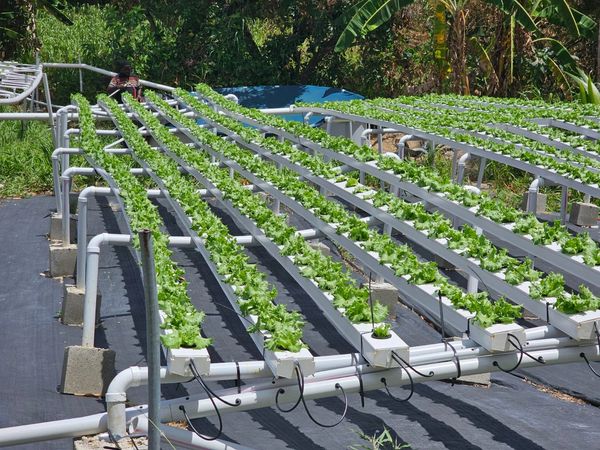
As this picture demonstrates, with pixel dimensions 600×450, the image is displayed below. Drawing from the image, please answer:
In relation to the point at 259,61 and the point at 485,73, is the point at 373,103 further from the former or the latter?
the point at 259,61

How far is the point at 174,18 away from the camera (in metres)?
22.0

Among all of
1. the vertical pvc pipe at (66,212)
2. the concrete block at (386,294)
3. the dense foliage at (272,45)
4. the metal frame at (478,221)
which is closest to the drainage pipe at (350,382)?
the metal frame at (478,221)

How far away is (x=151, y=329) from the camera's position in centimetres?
331

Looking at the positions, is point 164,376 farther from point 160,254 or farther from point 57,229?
point 57,229

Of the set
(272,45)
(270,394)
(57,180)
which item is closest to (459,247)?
(270,394)

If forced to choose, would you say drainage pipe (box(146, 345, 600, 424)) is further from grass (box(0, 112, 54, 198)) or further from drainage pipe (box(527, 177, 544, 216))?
grass (box(0, 112, 54, 198))

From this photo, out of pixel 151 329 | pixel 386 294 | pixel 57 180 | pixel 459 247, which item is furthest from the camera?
pixel 57 180

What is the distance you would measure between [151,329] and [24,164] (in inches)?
507

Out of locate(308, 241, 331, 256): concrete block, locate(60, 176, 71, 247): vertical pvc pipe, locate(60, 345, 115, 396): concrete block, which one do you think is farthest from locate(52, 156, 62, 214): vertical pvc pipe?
locate(60, 345, 115, 396): concrete block

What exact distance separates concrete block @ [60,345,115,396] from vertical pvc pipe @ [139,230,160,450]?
291 centimetres

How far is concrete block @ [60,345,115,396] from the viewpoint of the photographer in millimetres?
6547

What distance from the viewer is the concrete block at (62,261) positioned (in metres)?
9.93

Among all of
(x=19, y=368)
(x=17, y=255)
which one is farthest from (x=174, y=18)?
(x=19, y=368)

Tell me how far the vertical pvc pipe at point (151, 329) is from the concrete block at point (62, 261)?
6446 mm
